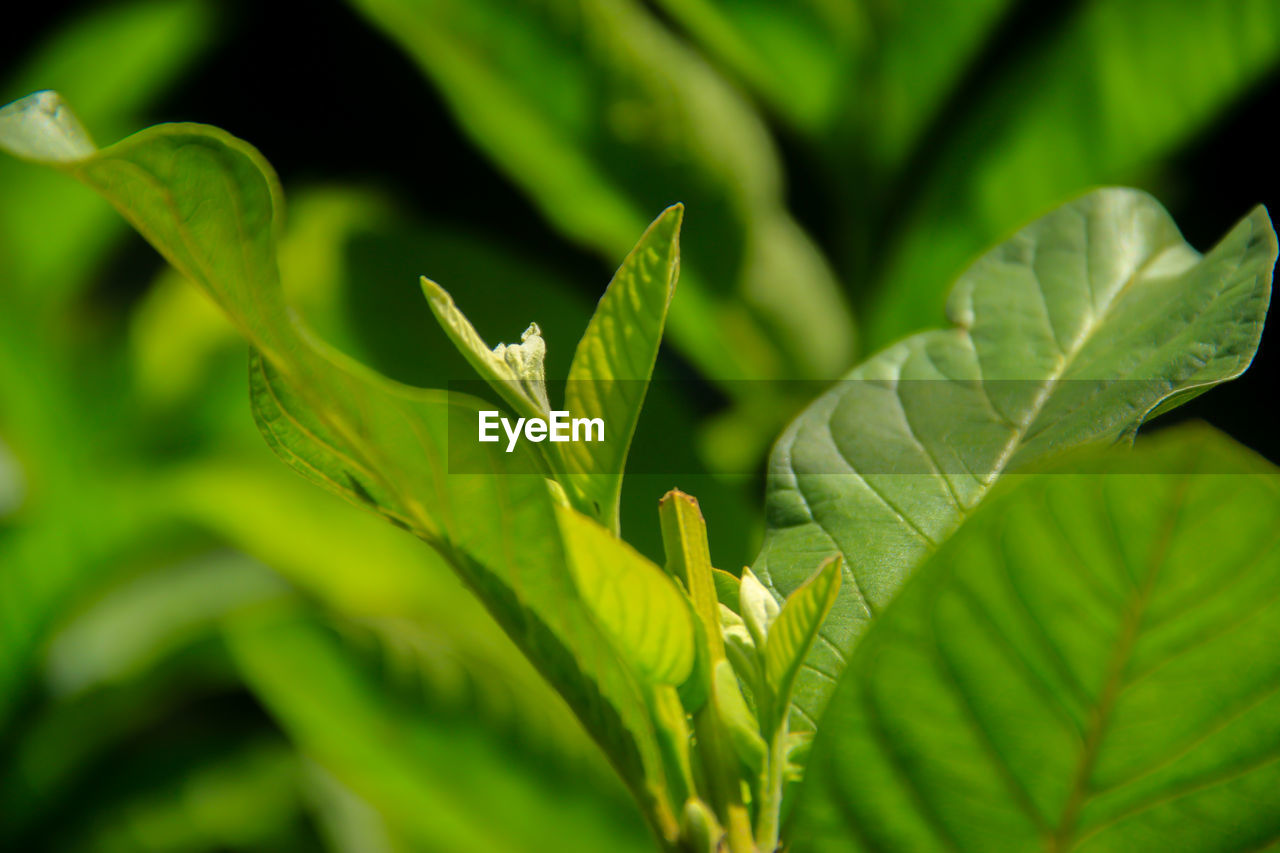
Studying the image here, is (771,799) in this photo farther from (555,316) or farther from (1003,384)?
(555,316)

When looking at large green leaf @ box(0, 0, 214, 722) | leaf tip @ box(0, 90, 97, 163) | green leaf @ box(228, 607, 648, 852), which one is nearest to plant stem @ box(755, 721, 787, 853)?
leaf tip @ box(0, 90, 97, 163)

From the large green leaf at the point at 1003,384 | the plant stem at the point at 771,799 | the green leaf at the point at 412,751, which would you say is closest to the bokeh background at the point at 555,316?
the green leaf at the point at 412,751

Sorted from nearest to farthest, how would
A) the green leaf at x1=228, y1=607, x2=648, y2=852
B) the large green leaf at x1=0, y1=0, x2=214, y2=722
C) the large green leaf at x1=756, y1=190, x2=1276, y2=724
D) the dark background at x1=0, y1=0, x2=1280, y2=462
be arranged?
1. the large green leaf at x1=756, y1=190, x2=1276, y2=724
2. the green leaf at x1=228, y1=607, x2=648, y2=852
3. the dark background at x1=0, y1=0, x2=1280, y2=462
4. the large green leaf at x1=0, y1=0, x2=214, y2=722

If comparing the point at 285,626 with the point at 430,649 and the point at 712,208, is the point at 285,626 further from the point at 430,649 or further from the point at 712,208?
the point at 712,208

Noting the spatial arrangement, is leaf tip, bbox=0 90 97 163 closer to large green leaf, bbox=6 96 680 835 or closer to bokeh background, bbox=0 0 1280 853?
large green leaf, bbox=6 96 680 835

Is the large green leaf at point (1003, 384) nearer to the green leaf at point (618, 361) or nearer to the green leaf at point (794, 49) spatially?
A: the green leaf at point (618, 361)
